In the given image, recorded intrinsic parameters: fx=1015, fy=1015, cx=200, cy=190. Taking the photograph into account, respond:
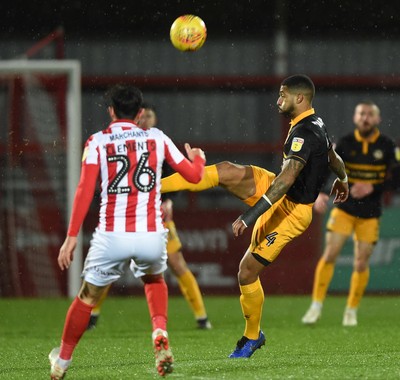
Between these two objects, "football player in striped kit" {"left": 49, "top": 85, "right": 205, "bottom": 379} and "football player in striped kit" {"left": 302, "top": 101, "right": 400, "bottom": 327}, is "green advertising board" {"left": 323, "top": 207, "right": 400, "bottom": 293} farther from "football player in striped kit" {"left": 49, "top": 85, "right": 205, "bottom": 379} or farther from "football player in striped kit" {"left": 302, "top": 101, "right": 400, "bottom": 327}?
"football player in striped kit" {"left": 49, "top": 85, "right": 205, "bottom": 379}

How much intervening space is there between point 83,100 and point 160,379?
1253cm

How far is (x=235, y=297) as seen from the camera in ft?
41.2

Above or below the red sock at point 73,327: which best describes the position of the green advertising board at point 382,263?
below

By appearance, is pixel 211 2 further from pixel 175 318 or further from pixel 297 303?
pixel 175 318

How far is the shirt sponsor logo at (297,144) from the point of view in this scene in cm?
658

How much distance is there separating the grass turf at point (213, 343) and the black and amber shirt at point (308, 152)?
3.64ft

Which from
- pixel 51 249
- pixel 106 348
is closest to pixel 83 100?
pixel 51 249

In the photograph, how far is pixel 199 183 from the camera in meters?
6.98

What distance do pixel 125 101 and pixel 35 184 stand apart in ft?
24.7

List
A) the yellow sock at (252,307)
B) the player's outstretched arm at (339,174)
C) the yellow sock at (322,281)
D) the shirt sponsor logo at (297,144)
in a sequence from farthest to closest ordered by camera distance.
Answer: the yellow sock at (322,281)
the player's outstretched arm at (339,174)
the yellow sock at (252,307)
the shirt sponsor logo at (297,144)

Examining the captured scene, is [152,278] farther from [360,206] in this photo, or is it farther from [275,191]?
[360,206]

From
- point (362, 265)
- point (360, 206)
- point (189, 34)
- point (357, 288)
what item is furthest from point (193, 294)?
point (189, 34)

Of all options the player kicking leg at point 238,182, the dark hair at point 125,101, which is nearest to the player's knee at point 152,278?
the dark hair at point 125,101

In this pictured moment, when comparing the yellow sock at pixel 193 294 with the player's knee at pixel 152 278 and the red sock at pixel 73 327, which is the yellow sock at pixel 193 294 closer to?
the player's knee at pixel 152 278
